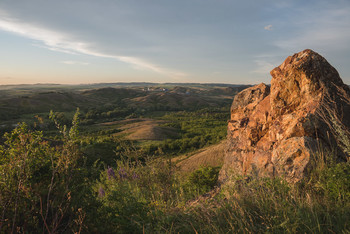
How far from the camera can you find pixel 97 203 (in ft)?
10.7

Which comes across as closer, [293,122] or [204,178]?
[293,122]

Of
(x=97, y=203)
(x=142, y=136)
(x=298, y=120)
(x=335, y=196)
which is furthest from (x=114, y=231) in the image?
(x=142, y=136)

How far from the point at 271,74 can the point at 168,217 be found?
6761mm

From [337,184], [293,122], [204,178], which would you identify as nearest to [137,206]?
[337,184]

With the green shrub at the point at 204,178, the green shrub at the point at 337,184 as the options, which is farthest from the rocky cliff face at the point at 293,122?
the green shrub at the point at 204,178

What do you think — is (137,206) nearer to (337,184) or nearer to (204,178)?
(337,184)

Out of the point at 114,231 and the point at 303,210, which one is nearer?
the point at 303,210

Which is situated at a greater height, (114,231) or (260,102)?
(260,102)

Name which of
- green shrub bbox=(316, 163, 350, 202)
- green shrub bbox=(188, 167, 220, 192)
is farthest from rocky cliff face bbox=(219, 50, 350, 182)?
green shrub bbox=(188, 167, 220, 192)

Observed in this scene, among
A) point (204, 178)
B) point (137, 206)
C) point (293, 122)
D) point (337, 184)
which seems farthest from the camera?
point (204, 178)

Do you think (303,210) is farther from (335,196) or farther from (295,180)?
(295,180)

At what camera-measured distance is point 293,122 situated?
5605 mm

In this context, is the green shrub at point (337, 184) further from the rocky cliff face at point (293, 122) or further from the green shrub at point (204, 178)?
the green shrub at point (204, 178)

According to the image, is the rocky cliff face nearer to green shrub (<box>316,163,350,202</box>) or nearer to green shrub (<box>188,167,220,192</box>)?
green shrub (<box>316,163,350,202</box>)
